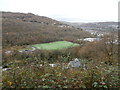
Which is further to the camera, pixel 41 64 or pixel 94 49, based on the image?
pixel 94 49

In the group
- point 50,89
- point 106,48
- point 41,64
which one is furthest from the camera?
point 106,48

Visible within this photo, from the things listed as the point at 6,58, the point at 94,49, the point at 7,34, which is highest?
the point at 7,34

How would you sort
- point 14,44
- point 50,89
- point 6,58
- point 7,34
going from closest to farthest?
1. point 50,89
2. point 6,58
3. point 14,44
4. point 7,34

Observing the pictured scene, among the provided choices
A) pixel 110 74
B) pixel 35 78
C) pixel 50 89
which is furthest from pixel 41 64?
pixel 110 74

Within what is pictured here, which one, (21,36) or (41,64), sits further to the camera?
(21,36)

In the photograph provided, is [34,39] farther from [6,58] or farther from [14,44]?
[6,58]

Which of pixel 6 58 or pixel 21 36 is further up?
pixel 21 36

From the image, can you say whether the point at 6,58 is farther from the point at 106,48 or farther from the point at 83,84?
the point at 83,84

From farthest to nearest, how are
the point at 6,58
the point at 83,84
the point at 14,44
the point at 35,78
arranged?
the point at 14,44, the point at 6,58, the point at 35,78, the point at 83,84

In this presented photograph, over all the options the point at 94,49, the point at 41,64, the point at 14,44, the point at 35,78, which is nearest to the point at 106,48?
the point at 94,49
